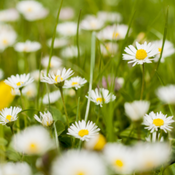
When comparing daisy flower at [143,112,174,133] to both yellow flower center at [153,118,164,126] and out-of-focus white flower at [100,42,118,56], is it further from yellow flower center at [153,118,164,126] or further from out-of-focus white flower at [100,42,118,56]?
out-of-focus white flower at [100,42,118,56]

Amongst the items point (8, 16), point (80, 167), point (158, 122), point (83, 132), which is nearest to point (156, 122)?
point (158, 122)

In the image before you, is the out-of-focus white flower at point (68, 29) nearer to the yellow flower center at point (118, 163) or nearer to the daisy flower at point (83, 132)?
the daisy flower at point (83, 132)

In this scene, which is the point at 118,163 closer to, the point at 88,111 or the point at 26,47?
the point at 88,111

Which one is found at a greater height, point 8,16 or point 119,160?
point 8,16

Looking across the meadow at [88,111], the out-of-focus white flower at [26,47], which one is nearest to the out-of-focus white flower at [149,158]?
the meadow at [88,111]

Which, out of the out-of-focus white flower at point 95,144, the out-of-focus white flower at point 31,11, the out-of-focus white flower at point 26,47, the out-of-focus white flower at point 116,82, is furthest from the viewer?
the out-of-focus white flower at point 31,11

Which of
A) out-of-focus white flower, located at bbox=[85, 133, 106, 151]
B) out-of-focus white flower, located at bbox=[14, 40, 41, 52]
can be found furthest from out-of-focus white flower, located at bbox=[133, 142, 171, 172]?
out-of-focus white flower, located at bbox=[14, 40, 41, 52]

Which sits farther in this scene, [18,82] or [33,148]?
[18,82]
